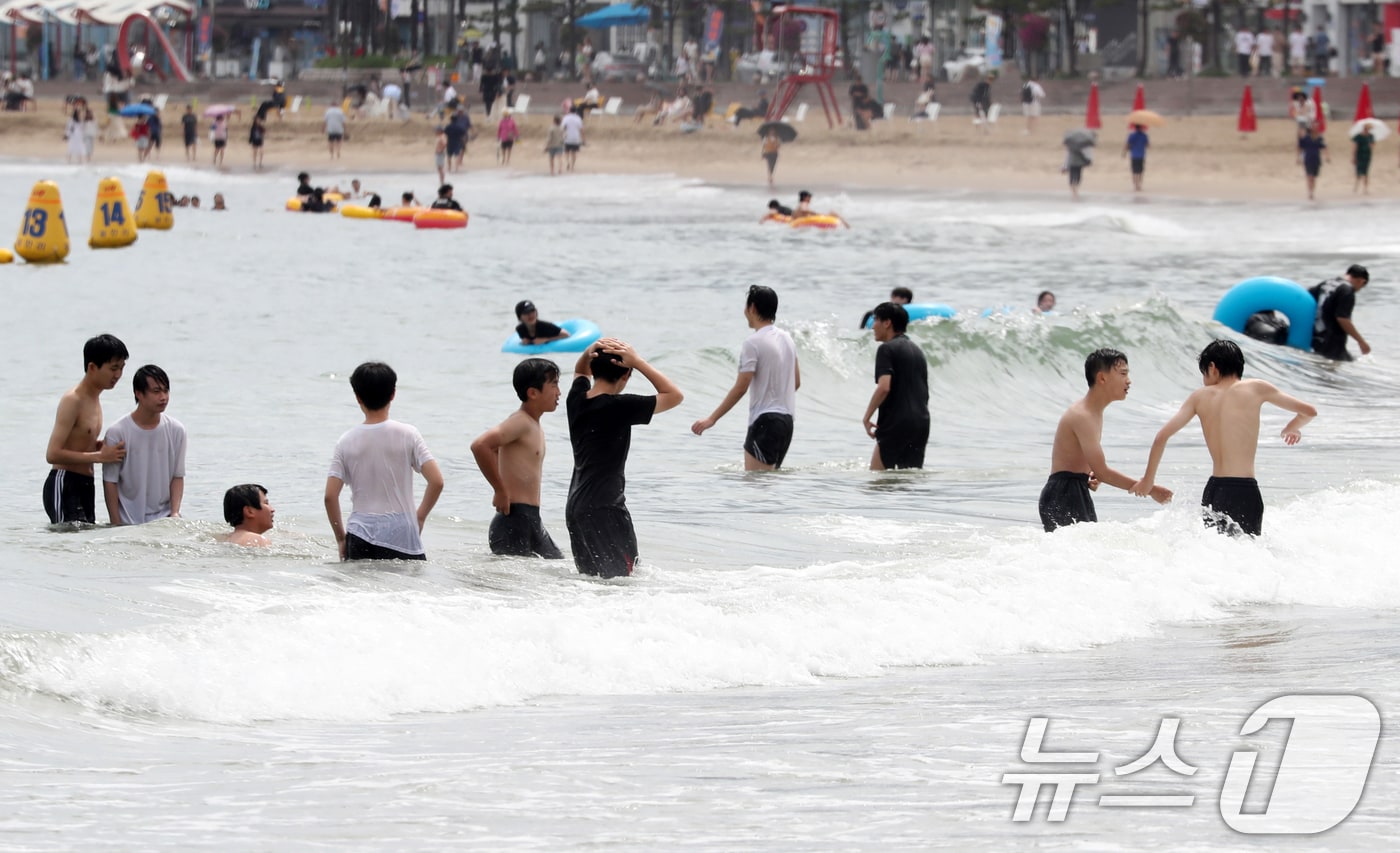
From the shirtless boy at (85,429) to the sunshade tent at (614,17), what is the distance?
183 feet

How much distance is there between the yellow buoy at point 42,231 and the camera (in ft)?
90.4

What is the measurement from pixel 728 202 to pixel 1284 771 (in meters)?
36.8

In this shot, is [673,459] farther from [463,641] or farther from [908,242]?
[908,242]

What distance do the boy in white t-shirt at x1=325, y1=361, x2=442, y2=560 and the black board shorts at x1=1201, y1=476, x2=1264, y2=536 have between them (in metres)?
3.71

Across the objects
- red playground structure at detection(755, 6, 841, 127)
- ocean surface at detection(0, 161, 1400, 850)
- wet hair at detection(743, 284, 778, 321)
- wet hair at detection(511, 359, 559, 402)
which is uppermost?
red playground structure at detection(755, 6, 841, 127)

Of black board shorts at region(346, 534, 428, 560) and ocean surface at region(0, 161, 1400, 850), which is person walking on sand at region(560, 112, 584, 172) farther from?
black board shorts at region(346, 534, 428, 560)

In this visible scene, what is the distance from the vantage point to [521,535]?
27.0 feet

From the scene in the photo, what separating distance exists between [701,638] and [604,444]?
1.02 metres

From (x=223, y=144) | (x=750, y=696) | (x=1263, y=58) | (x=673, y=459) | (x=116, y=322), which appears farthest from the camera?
(x=223, y=144)

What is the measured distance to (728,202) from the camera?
137ft

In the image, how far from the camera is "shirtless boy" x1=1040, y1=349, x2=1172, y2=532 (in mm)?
8664

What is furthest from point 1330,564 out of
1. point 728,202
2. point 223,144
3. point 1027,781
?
point 223,144

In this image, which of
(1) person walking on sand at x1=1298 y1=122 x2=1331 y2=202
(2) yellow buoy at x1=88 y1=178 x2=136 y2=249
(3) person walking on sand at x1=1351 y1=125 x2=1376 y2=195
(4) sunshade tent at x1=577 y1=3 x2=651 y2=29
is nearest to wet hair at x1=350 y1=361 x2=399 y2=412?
(2) yellow buoy at x1=88 y1=178 x2=136 y2=249
